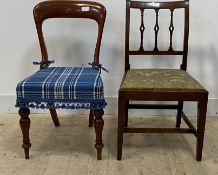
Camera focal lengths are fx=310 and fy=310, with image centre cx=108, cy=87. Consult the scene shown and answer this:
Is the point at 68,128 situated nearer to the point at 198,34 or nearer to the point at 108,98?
the point at 108,98

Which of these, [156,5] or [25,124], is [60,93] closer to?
[25,124]

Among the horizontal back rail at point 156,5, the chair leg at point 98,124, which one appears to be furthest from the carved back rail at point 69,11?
the chair leg at point 98,124

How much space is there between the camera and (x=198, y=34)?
2.15 metres

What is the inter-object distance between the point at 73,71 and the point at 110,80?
1.76 feet

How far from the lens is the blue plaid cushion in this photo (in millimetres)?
1504

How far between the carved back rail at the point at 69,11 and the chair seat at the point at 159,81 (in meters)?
0.30

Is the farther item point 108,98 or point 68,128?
point 108,98

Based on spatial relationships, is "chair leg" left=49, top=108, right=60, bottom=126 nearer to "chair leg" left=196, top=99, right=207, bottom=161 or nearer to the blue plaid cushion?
the blue plaid cushion

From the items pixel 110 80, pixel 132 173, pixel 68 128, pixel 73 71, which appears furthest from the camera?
pixel 110 80

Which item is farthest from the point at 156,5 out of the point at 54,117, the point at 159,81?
the point at 54,117

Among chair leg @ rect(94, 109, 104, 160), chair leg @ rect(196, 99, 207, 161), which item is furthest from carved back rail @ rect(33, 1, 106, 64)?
chair leg @ rect(196, 99, 207, 161)

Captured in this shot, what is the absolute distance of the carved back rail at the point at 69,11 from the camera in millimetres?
1871

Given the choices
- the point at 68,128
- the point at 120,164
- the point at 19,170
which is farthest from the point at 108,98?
the point at 19,170

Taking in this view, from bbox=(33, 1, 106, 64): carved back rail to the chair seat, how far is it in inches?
11.9
